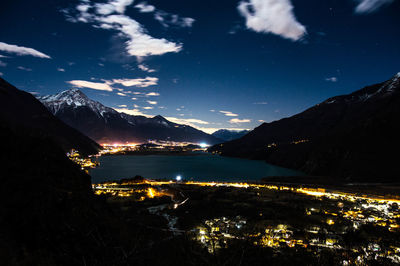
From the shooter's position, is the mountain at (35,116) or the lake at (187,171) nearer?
the lake at (187,171)

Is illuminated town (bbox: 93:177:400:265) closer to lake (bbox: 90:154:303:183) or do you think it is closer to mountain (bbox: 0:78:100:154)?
lake (bbox: 90:154:303:183)

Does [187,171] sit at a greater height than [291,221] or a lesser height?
lesser

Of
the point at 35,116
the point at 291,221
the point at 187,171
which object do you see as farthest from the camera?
the point at 35,116

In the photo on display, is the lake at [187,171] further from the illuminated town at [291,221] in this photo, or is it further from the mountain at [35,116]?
the mountain at [35,116]

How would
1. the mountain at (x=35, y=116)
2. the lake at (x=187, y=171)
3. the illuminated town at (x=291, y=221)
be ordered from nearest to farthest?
the illuminated town at (x=291, y=221) < the lake at (x=187, y=171) < the mountain at (x=35, y=116)

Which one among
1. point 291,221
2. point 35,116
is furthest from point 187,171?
point 35,116

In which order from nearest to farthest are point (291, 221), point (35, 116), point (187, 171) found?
1. point (291, 221)
2. point (187, 171)
3. point (35, 116)

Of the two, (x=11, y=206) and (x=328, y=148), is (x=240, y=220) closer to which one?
(x=11, y=206)

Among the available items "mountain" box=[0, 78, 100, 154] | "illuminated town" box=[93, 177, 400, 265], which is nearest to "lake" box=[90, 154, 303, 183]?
"illuminated town" box=[93, 177, 400, 265]

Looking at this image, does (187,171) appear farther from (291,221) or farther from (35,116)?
(35,116)

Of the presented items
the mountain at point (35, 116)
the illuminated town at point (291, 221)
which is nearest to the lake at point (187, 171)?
the illuminated town at point (291, 221)
